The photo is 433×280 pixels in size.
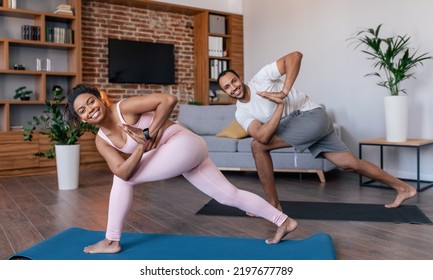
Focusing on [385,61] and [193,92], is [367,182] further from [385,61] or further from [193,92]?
[193,92]

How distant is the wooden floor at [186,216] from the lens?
227 centimetres

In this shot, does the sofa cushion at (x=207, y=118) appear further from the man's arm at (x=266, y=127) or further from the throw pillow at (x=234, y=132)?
the man's arm at (x=266, y=127)

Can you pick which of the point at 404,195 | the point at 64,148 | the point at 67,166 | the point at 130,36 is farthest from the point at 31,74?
the point at 404,195

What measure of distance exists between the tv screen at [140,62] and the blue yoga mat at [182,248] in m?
3.93

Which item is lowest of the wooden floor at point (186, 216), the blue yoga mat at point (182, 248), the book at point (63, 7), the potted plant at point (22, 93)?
the wooden floor at point (186, 216)

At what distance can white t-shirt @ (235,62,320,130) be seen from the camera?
268 cm

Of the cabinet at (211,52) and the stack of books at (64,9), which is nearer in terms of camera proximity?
the stack of books at (64,9)

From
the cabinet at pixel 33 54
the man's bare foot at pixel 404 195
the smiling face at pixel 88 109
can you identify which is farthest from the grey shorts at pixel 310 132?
the cabinet at pixel 33 54

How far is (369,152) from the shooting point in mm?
4828

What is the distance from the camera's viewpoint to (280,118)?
8.44ft

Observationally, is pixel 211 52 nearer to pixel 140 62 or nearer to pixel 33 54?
pixel 140 62

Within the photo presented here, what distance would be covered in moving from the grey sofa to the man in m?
0.98
